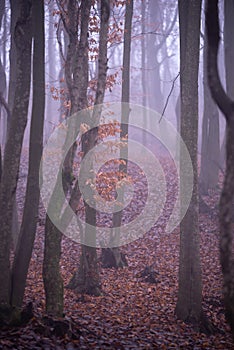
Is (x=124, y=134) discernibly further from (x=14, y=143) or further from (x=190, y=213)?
(x=14, y=143)

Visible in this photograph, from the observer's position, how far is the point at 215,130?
19.0 m

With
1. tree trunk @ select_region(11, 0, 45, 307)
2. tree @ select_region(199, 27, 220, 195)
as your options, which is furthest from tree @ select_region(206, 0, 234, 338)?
tree @ select_region(199, 27, 220, 195)

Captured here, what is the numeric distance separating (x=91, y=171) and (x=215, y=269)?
5.37m

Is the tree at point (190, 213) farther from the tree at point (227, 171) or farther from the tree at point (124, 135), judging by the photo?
the tree at point (227, 171)

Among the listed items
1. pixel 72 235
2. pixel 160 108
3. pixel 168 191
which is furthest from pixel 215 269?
pixel 160 108

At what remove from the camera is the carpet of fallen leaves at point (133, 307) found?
6.87 m

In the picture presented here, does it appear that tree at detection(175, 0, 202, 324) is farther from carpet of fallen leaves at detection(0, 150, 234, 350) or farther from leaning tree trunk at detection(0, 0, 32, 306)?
leaning tree trunk at detection(0, 0, 32, 306)

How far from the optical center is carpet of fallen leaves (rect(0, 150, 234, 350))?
6.87 meters

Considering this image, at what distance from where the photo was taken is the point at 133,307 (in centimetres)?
1005

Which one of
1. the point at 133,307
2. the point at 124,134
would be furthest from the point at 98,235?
the point at 133,307

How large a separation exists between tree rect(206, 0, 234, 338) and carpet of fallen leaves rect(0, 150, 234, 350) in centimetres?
278

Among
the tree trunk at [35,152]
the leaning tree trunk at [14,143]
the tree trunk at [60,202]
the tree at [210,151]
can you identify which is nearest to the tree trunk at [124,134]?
the tree trunk at [60,202]

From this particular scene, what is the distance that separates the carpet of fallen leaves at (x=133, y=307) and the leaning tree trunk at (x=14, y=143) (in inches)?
44.5

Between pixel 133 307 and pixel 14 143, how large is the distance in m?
5.10
